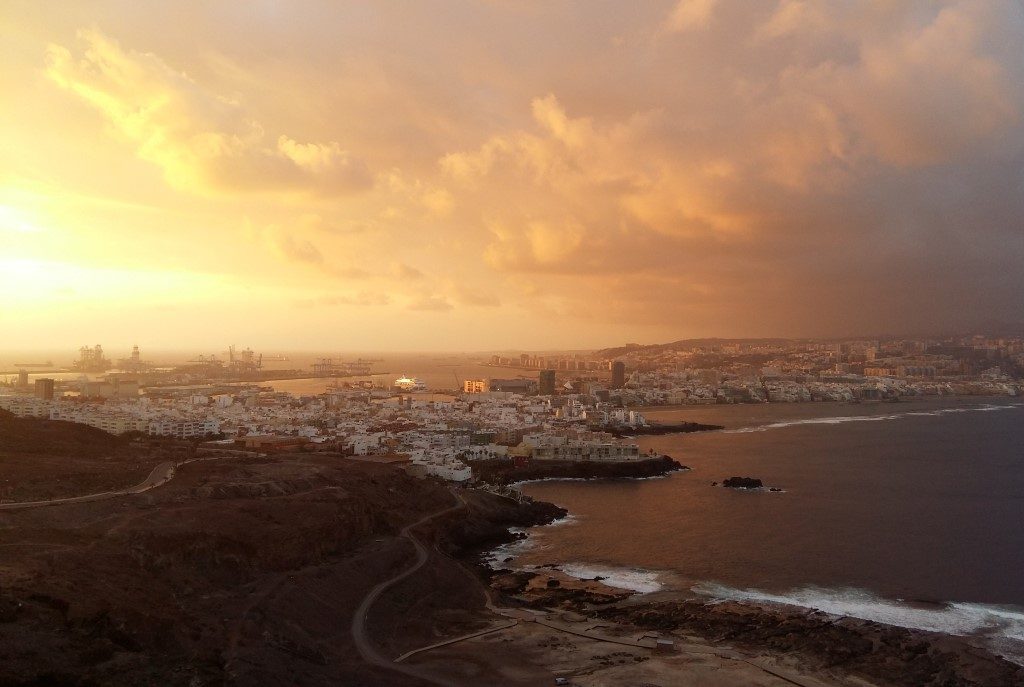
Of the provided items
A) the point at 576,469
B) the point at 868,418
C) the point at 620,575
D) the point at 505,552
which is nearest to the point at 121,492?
the point at 505,552

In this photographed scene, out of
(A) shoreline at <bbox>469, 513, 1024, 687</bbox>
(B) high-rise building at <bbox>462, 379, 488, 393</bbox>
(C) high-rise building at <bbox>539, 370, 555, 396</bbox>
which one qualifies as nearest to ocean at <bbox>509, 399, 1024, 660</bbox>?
(A) shoreline at <bbox>469, 513, 1024, 687</bbox>

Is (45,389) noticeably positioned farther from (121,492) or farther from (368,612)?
(368,612)

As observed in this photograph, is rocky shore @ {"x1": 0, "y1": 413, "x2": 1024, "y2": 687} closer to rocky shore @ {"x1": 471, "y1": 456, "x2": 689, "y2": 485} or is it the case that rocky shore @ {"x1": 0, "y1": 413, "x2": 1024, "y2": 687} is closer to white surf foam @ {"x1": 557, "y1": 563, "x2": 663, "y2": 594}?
white surf foam @ {"x1": 557, "y1": 563, "x2": 663, "y2": 594}

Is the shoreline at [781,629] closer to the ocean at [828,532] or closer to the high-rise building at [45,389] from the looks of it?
the ocean at [828,532]

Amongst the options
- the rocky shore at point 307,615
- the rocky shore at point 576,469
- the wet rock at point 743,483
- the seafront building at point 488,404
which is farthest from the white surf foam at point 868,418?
Result: the rocky shore at point 307,615

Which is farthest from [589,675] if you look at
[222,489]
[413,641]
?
[222,489]

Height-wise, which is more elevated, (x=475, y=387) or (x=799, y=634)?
(x=475, y=387)
